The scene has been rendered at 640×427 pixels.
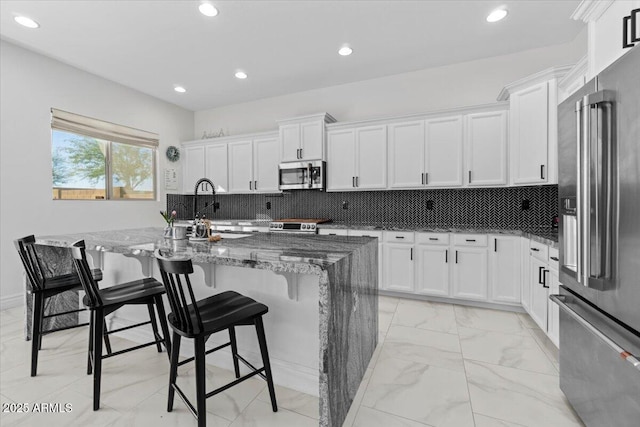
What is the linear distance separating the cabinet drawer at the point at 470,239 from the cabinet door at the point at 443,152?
0.65 metres

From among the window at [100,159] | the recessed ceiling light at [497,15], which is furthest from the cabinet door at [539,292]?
the window at [100,159]

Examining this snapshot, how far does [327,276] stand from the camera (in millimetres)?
1303

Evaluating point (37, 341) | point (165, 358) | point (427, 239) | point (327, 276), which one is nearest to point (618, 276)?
point (327, 276)

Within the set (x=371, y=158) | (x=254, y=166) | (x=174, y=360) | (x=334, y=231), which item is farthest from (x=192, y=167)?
(x=174, y=360)

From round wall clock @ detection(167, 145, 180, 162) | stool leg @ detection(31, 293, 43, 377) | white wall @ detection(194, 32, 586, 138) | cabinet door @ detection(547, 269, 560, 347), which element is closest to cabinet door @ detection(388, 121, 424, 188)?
white wall @ detection(194, 32, 586, 138)

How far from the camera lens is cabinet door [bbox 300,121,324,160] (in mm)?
4266

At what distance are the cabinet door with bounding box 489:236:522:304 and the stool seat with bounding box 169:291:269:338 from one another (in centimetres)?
272

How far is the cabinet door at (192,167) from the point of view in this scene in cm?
541

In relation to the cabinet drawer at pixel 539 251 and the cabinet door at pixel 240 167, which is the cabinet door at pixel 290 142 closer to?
the cabinet door at pixel 240 167

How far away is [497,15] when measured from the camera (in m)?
2.87

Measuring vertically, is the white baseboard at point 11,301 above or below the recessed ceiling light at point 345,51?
below

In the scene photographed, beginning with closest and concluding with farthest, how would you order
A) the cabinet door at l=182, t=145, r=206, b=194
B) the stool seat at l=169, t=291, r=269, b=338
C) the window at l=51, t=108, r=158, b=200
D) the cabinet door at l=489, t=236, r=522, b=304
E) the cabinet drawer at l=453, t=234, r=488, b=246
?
the stool seat at l=169, t=291, r=269, b=338, the cabinet door at l=489, t=236, r=522, b=304, the cabinet drawer at l=453, t=234, r=488, b=246, the window at l=51, t=108, r=158, b=200, the cabinet door at l=182, t=145, r=206, b=194

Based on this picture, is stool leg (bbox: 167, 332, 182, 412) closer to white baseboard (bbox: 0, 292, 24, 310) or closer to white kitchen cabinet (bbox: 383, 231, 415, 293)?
white kitchen cabinet (bbox: 383, 231, 415, 293)

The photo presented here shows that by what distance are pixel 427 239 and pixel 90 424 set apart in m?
3.24
